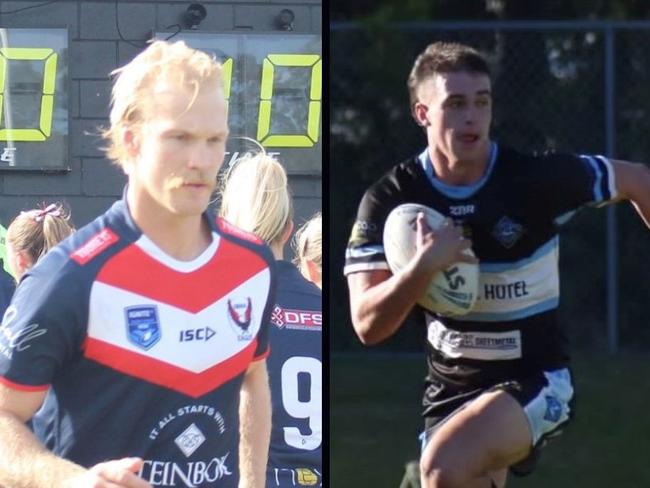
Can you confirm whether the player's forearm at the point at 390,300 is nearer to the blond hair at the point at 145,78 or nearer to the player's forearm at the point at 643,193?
the player's forearm at the point at 643,193

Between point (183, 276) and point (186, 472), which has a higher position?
point (183, 276)

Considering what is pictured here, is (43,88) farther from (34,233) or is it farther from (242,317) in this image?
(242,317)

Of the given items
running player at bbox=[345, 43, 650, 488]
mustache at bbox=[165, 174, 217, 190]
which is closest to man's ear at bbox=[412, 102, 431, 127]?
running player at bbox=[345, 43, 650, 488]

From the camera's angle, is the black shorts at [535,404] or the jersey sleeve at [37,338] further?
the black shorts at [535,404]

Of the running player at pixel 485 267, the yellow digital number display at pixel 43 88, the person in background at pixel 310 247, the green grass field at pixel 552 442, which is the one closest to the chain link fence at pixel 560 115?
the green grass field at pixel 552 442

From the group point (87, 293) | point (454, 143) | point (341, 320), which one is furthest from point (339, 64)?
point (87, 293)

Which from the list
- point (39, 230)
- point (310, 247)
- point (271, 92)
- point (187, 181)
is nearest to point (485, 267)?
point (310, 247)

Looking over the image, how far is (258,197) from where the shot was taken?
4375 mm

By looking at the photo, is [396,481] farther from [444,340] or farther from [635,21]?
[635,21]

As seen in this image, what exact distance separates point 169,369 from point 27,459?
1.49ft

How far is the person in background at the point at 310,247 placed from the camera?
4449 mm

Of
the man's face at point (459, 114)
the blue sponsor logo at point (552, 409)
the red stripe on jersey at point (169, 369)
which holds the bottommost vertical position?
the blue sponsor logo at point (552, 409)

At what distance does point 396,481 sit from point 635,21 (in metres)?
4.18

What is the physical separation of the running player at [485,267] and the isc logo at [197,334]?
69 cm
